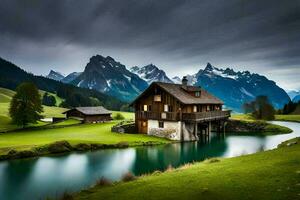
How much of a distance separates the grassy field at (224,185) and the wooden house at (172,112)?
32.7 meters

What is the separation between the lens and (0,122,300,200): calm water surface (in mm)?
24531

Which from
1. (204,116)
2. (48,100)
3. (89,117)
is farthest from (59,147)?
(48,100)

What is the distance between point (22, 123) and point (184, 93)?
3984cm

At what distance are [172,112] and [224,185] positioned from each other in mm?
38137

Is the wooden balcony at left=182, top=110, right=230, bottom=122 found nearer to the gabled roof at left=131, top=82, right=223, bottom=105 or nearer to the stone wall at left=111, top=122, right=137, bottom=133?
the gabled roof at left=131, top=82, right=223, bottom=105

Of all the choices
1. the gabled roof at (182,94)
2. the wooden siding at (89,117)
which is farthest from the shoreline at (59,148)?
the wooden siding at (89,117)

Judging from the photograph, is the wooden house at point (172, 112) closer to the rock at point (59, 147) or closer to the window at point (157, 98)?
the window at point (157, 98)

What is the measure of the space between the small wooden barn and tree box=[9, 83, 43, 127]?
531 inches

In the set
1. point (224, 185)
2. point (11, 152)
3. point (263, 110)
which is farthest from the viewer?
point (263, 110)

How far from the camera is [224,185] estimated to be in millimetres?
15719

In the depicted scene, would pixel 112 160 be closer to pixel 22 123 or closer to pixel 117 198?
pixel 117 198

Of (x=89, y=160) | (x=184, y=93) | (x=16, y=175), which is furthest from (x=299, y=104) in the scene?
(x=16, y=175)

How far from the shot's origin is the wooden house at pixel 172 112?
2093 inches

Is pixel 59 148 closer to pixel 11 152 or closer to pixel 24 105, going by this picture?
pixel 11 152
